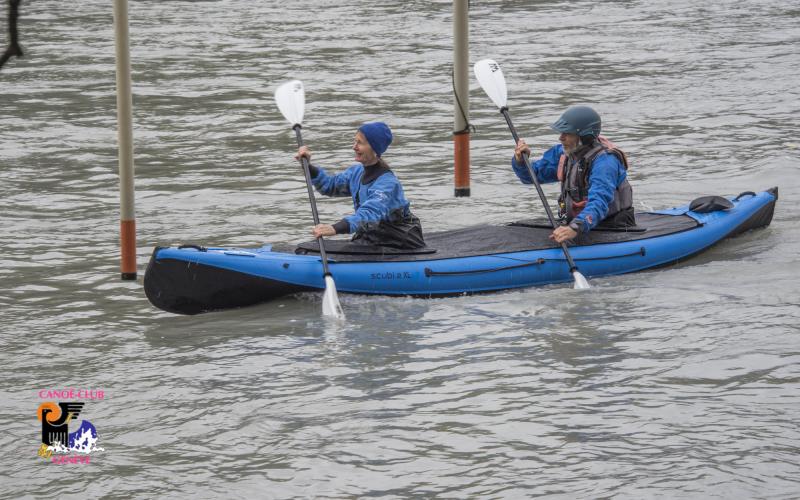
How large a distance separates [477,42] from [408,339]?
483 inches

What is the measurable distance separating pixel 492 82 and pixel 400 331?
2931 millimetres

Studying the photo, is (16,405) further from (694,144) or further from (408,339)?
(694,144)

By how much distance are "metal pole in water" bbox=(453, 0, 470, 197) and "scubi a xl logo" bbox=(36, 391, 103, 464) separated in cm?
476

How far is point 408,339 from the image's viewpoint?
285 inches

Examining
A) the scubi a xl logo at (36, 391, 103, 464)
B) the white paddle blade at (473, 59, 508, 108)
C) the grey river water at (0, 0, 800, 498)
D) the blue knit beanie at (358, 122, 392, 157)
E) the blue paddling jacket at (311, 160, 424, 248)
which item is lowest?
the scubi a xl logo at (36, 391, 103, 464)

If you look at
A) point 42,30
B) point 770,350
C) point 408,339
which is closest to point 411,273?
point 408,339

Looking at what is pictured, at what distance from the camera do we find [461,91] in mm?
10344

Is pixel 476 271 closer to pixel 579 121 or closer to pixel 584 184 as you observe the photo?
pixel 584 184

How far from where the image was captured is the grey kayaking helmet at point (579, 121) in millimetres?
8094

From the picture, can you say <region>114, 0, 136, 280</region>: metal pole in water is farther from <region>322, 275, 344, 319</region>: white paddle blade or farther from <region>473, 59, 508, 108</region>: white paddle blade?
<region>473, 59, 508, 108</region>: white paddle blade

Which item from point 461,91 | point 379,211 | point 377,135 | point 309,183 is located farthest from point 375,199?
point 461,91


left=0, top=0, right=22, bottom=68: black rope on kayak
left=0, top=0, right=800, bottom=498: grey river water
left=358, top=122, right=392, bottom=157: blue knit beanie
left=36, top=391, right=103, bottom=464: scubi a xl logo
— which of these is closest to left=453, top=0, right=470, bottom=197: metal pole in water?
left=0, top=0, right=800, bottom=498: grey river water

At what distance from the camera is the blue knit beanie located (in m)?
7.68

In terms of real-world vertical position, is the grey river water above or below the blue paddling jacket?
below
